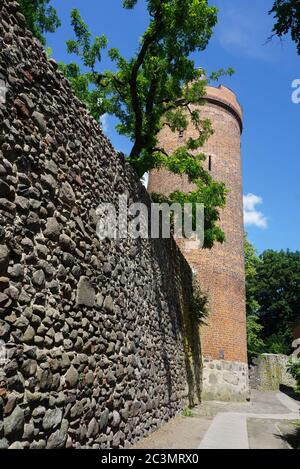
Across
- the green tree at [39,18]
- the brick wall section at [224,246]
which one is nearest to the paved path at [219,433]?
the brick wall section at [224,246]

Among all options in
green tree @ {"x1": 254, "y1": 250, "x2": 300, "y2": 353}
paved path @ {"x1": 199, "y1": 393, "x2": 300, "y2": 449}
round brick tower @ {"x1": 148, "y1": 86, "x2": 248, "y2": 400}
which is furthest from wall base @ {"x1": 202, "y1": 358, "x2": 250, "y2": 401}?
green tree @ {"x1": 254, "y1": 250, "x2": 300, "y2": 353}

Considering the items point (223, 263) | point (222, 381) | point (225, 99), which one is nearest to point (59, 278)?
point (222, 381)

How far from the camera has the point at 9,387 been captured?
3.42 metres

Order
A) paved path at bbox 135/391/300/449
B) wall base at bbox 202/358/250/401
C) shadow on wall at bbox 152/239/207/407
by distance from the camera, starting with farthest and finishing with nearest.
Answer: wall base at bbox 202/358/250/401 < shadow on wall at bbox 152/239/207/407 < paved path at bbox 135/391/300/449

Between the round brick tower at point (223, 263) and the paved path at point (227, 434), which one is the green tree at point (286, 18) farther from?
the round brick tower at point (223, 263)

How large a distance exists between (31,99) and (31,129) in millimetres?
311

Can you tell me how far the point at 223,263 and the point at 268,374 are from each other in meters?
11.9

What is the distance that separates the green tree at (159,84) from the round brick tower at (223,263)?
13.4 feet

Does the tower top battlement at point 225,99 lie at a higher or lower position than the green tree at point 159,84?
higher

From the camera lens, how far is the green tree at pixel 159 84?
10.4 m

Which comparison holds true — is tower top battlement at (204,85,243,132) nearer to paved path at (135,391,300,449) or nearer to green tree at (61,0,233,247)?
green tree at (61,0,233,247)

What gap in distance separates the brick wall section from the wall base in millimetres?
318

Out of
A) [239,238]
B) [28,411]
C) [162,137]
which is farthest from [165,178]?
[28,411]

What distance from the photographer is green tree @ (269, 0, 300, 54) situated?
16.0 ft
